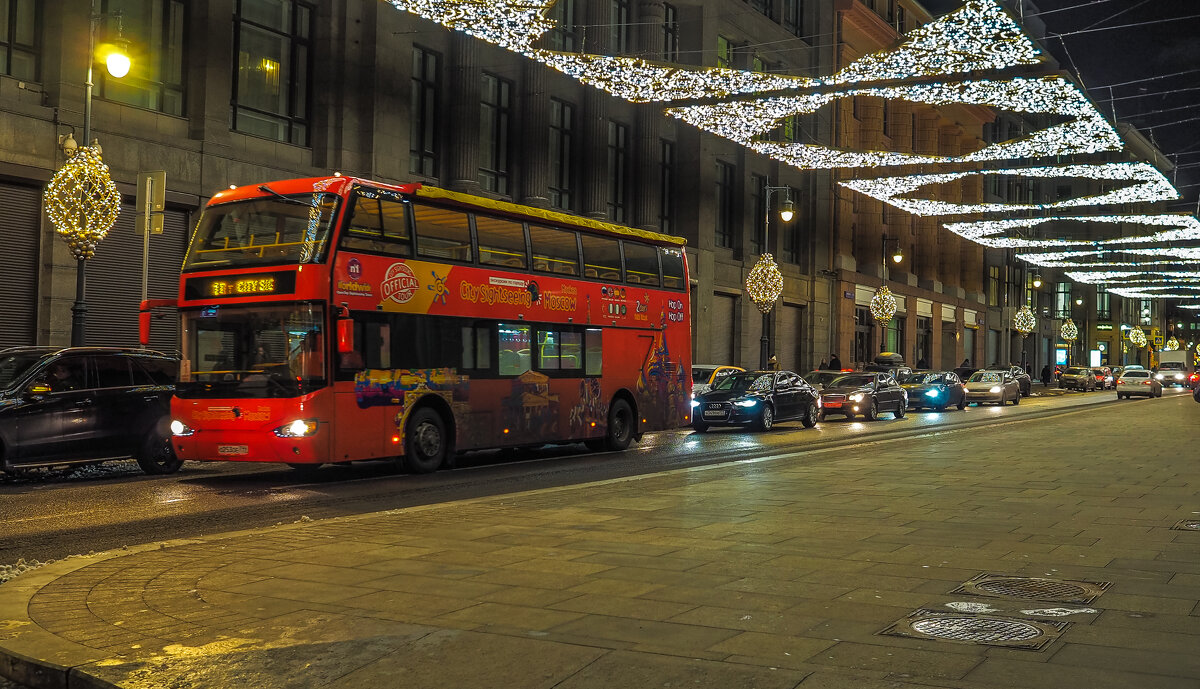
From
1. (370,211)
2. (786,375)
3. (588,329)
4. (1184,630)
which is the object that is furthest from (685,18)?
(1184,630)

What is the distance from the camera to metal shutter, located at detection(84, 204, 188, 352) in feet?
81.2

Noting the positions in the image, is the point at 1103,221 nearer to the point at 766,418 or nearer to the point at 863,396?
the point at 863,396

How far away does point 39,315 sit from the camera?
2342 cm

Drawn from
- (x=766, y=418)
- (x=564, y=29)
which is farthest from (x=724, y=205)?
(x=766, y=418)

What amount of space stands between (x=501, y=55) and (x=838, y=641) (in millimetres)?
31690

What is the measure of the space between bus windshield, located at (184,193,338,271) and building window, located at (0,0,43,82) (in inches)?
402

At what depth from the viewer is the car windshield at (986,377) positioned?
160ft

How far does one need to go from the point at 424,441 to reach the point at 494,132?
20710 mm

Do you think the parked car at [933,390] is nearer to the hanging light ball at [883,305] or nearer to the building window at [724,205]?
the hanging light ball at [883,305]

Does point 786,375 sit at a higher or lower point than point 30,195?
lower

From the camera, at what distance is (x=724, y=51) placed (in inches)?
1845

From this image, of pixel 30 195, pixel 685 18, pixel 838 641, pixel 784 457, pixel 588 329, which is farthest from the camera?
pixel 685 18

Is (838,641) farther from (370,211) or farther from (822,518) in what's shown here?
(370,211)

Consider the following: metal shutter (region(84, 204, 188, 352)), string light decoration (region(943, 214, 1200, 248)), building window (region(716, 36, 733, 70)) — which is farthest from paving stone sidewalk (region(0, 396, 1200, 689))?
building window (region(716, 36, 733, 70))
